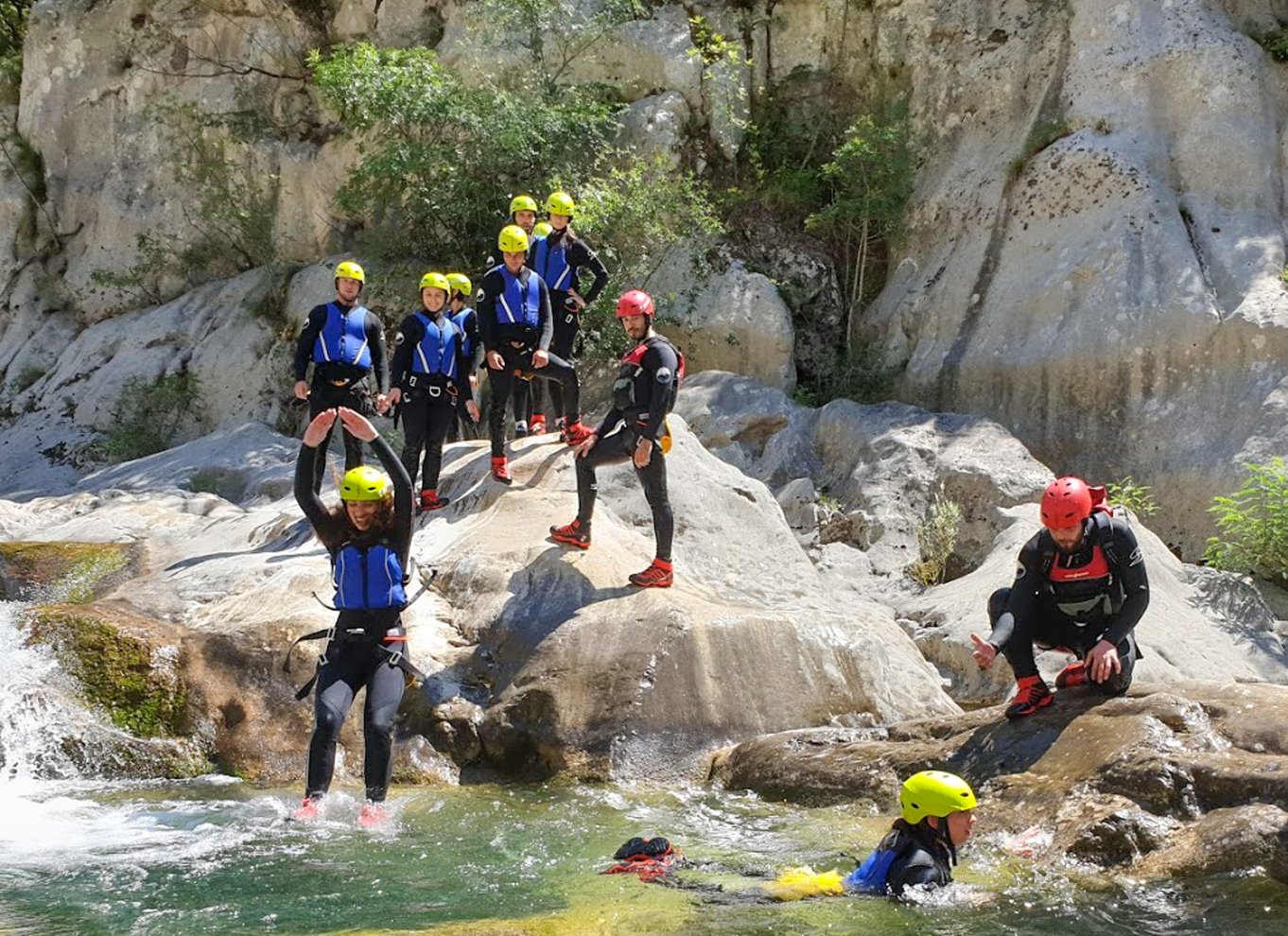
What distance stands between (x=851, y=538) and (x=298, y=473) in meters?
7.22

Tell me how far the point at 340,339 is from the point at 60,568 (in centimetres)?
289

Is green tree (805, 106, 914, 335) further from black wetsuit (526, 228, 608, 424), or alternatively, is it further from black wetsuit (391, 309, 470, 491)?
black wetsuit (391, 309, 470, 491)

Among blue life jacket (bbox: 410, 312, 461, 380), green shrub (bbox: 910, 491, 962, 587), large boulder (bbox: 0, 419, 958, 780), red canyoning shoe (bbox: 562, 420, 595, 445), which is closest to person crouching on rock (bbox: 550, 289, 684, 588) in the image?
large boulder (bbox: 0, 419, 958, 780)

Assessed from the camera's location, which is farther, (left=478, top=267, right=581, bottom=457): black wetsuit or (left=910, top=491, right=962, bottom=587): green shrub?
(left=910, top=491, right=962, bottom=587): green shrub

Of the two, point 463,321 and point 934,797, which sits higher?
point 463,321

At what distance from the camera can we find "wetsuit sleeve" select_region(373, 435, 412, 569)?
246 inches

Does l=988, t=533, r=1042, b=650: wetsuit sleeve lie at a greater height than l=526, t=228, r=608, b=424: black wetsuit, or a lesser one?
lesser

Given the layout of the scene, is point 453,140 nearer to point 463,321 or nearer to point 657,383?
point 463,321

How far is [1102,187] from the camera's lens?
568 inches

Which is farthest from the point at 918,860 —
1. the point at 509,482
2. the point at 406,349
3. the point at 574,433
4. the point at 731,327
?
the point at 731,327

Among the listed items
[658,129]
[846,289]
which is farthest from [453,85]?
[846,289]

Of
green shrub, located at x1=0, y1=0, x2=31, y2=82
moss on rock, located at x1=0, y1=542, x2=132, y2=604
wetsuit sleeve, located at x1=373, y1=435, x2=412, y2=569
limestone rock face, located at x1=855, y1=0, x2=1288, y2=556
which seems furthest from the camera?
green shrub, located at x1=0, y1=0, x2=31, y2=82

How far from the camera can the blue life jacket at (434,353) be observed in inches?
375

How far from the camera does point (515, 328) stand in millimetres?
9633
